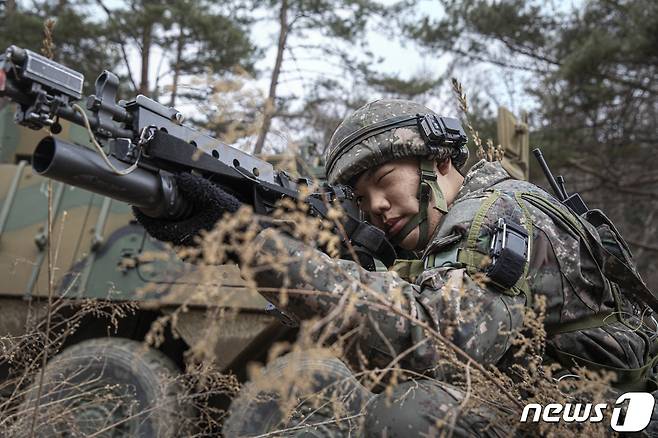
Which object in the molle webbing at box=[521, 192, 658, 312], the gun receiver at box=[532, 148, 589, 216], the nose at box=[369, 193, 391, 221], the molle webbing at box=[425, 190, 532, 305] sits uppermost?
the gun receiver at box=[532, 148, 589, 216]

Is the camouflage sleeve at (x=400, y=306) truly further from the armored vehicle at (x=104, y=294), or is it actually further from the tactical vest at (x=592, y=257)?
the armored vehicle at (x=104, y=294)

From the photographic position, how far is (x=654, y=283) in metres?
15.2

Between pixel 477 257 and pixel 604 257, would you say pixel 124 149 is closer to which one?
pixel 477 257

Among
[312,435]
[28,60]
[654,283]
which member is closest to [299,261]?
[28,60]

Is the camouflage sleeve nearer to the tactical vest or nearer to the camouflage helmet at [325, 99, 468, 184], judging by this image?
the tactical vest

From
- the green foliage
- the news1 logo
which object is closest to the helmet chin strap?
the news1 logo

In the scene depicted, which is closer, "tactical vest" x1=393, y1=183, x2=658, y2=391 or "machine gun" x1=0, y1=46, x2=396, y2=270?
"machine gun" x1=0, y1=46, x2=396, y2=270

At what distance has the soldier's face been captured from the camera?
8.41ft

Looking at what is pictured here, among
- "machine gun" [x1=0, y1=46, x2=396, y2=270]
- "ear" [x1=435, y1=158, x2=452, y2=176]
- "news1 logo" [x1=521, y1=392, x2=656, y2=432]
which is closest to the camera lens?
"machine gun" [x1=0, y1=46, x2=396, y2=270]

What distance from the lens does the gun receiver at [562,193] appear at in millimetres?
2732

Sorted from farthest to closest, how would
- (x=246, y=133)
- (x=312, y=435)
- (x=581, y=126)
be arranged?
(x=581, y=126) → (x=312, y=435) → (x=246, y=133)

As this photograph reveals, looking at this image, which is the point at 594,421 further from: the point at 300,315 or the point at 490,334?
Answer: the point at 300,315

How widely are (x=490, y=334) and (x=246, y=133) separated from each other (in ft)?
2.65

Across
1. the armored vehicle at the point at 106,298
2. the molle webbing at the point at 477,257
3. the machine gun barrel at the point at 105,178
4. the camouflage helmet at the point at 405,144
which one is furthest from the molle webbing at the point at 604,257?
the armored vehicle at the point at 106,298
